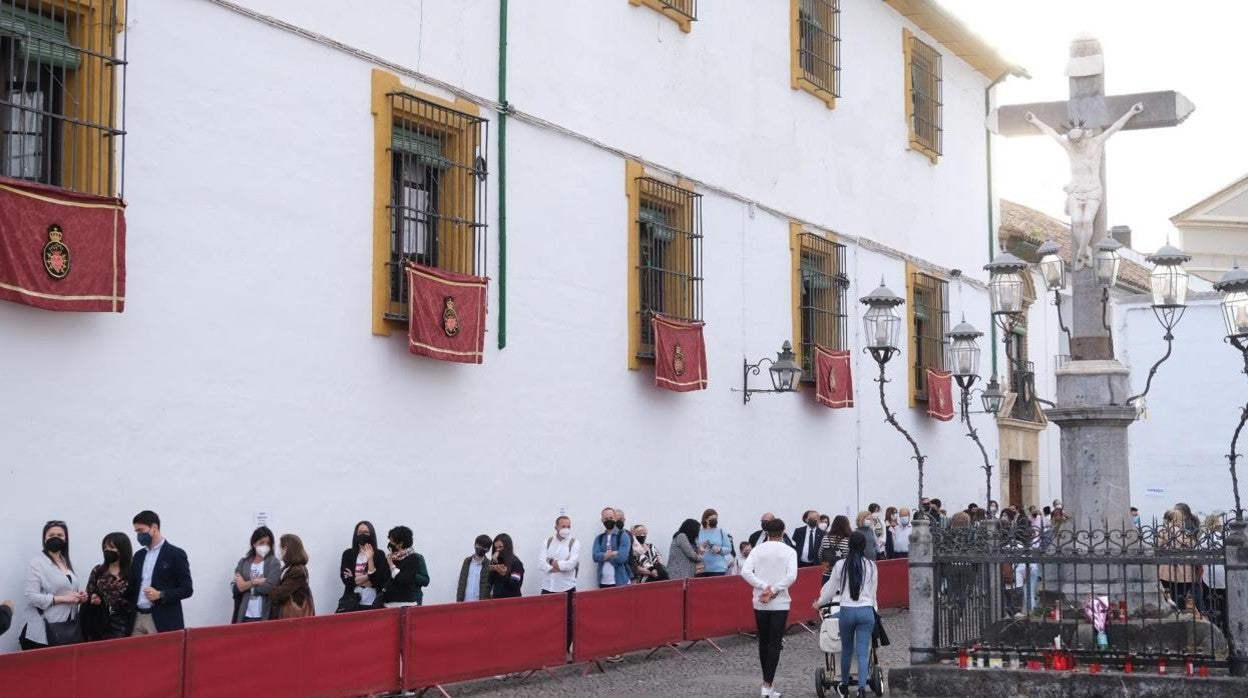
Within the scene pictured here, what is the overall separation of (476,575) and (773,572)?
313 cm

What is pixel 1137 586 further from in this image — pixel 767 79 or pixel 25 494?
pixel 767 79

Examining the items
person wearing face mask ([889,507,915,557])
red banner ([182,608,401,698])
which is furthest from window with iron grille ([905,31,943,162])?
red banner ([182,608,401,698])

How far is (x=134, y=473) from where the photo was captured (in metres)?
11.5

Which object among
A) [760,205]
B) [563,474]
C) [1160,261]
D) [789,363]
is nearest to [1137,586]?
[1160,261]

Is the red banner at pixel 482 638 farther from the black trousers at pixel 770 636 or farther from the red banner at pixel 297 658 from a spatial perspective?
the black trousers at pixel 770 636

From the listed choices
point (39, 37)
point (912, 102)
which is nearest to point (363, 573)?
point (39, 37)

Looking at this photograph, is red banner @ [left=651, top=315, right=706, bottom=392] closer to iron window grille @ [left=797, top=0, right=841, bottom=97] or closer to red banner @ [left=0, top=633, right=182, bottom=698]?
iron window grille @ [left=797, top=0, right=841, bottom=97]

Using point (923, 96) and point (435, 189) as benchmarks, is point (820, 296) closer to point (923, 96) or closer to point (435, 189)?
point (923, 96)

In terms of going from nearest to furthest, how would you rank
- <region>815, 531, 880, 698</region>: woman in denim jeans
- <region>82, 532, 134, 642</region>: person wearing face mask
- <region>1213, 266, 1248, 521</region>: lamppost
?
<region>82, 532, 134, 642</region>: person wearing face mask → <region>815, 531, 880, 698</region>: woman in denim jeans → <region>1213, 266, 1248, 521</region>: lamppost

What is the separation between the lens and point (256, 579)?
12188mm

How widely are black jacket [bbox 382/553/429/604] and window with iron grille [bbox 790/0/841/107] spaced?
35.6ft

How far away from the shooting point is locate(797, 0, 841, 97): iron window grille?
73.4ft

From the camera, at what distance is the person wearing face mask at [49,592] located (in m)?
10.4

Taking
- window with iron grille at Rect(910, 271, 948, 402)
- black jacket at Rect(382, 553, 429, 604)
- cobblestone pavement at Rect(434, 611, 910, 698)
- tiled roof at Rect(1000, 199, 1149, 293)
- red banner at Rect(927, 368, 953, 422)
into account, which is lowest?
cobblestone pavement at Rect(434, 611, 910, 698)
